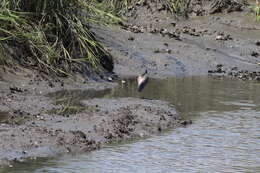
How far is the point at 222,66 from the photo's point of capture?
12.6 m

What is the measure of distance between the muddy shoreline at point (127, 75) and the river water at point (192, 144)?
0.74 ft

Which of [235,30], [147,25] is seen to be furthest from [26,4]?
[235,30]

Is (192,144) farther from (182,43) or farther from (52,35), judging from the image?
(182,43)

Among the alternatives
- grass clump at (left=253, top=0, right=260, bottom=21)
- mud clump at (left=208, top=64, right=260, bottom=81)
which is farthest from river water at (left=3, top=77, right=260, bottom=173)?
grass clump at (left=253, top=0, right=260, bottom=21)

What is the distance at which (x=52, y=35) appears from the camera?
399 inches

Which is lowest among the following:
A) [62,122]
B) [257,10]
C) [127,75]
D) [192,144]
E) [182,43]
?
[192,144]

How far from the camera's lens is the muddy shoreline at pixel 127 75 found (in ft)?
23.4

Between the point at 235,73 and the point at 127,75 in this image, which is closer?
the point at 127,75

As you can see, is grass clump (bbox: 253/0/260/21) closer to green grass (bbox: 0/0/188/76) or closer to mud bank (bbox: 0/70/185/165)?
green grass (bbox: 0/0/188/76)

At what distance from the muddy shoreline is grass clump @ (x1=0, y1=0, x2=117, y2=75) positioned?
0.24 metres

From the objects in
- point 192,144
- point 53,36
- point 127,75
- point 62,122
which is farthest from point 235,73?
point 62,122

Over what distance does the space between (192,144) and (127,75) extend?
3.76m

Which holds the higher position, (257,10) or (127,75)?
(257,10)

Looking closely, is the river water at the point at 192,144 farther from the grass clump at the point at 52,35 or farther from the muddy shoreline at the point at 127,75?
the grass clump at the point at 52,35
